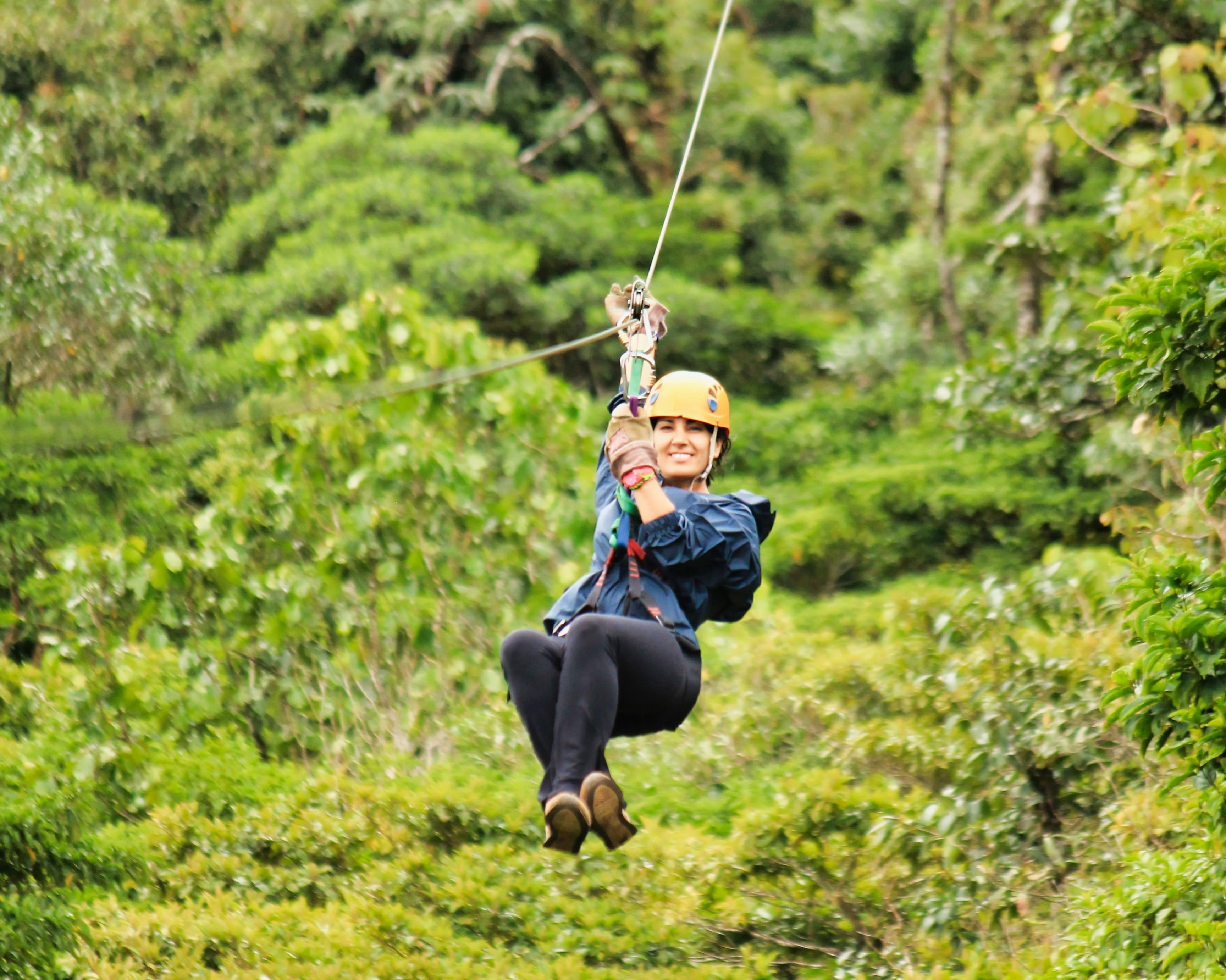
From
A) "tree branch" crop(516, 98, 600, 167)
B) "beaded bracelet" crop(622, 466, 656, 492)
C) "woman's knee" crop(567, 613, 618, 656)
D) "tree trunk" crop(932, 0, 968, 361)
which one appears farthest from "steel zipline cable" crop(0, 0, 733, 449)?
"tree branch" crop(516, 98, 600, 167)

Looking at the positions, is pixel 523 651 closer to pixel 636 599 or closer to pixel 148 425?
pixel 636 599

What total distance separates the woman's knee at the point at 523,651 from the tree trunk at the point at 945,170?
8.94 m

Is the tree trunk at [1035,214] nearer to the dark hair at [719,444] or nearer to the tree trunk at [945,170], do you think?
the tree trunk at [945,170]

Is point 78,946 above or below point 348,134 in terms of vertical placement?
below

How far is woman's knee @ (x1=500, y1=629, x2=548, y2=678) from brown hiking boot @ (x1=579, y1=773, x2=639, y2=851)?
12.2 inches

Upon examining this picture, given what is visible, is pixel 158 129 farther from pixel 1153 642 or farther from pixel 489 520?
pixel 1153 642

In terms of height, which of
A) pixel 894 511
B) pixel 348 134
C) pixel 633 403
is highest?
pixel 348 134

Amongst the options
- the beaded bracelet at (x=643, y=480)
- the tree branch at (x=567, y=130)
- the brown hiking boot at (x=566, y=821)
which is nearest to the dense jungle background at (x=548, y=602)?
the beaded bracelet at (x=643, y=480)

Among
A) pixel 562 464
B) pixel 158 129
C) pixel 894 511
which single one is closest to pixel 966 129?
pixel 894 511

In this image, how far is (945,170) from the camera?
12.3 meters

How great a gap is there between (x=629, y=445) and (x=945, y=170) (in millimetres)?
9505

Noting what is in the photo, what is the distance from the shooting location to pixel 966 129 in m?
16.5

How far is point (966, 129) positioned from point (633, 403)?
14.0m

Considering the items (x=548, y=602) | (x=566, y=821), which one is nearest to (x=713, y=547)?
(x=566, y=821)
